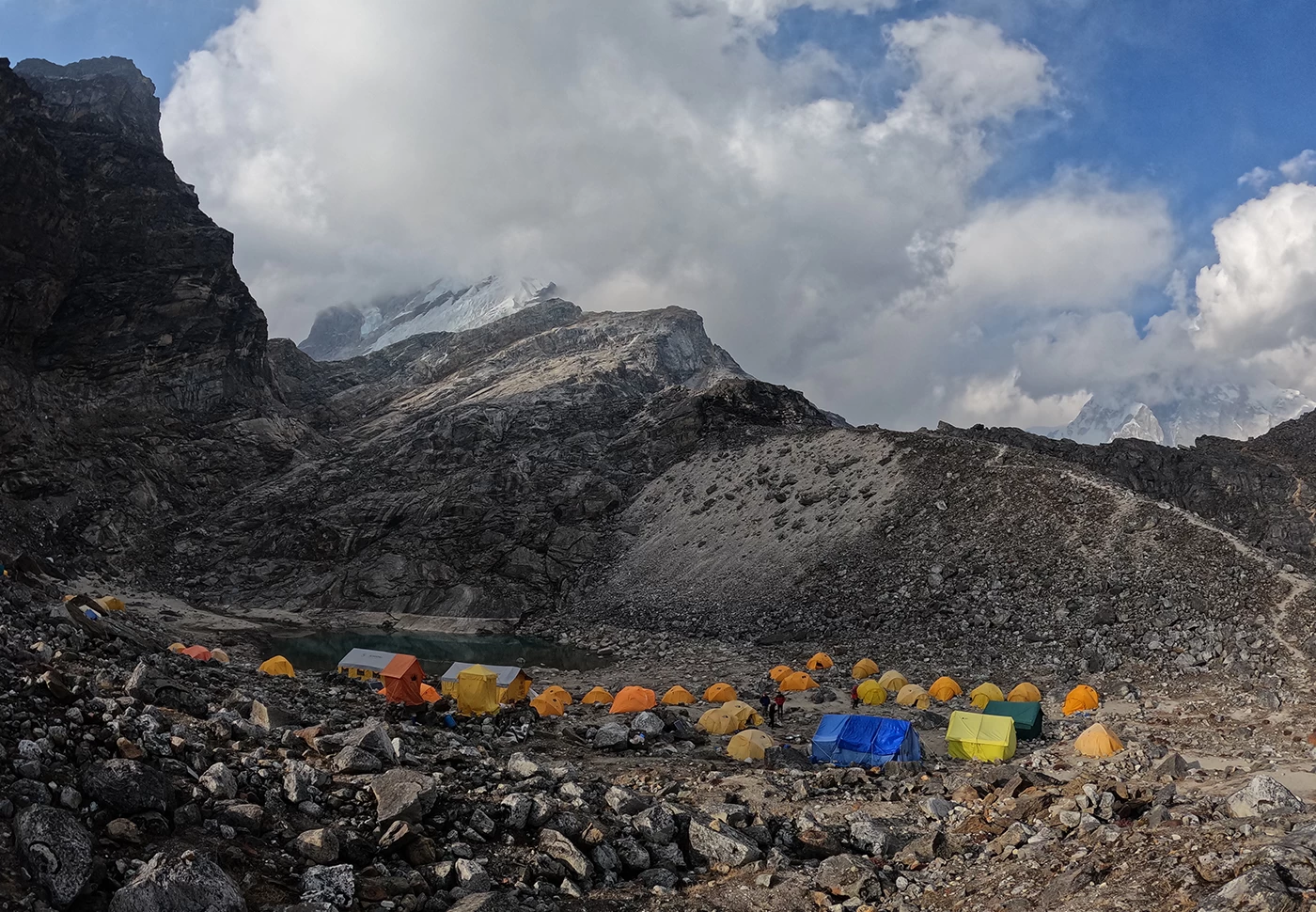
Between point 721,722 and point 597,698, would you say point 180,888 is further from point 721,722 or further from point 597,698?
point 597,698

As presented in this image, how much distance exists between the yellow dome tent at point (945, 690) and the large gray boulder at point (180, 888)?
1157 inches

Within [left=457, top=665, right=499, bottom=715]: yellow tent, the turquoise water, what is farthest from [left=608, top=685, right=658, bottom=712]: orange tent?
the turquoise water

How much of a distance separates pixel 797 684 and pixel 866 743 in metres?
13.2

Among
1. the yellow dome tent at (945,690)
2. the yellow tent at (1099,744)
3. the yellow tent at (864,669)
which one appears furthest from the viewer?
the yellow tent at (864,669)

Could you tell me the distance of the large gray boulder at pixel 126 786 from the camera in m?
9.66

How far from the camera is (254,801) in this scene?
1118cm

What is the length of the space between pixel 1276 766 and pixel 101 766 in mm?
22629

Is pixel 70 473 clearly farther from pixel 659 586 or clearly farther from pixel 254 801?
pixel 254 801

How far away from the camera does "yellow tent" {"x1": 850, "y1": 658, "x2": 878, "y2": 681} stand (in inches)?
1446

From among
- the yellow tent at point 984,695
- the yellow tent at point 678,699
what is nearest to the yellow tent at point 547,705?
the yellow tent at point 678,699

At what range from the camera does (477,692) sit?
87.2ft

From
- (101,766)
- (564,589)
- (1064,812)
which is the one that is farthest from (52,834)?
(564,589)

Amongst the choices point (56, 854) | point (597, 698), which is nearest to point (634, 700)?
point (597, 698)

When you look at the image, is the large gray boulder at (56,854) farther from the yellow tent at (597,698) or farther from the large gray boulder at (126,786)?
the yellow tent at (597,698)
